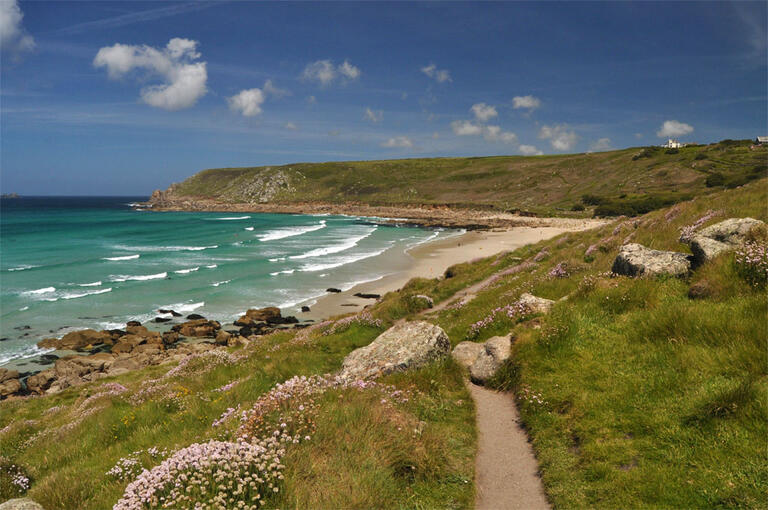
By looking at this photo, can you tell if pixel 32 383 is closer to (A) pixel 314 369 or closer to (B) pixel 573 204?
(A) pixel 314 369

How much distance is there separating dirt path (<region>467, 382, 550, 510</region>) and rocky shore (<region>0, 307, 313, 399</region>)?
21403mm

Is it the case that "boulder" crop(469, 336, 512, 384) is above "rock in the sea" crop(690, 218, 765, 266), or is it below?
below

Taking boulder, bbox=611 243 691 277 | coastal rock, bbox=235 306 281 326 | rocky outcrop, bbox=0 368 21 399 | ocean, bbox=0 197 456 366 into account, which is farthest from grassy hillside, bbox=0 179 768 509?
ocean, bbox=0 197 456 366

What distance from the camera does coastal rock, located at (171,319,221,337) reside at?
31391 millimetres

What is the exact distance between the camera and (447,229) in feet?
344

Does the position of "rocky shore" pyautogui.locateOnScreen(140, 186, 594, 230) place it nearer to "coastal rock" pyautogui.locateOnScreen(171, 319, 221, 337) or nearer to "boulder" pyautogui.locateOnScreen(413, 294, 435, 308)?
"boulder" pyautogui.locateOnScreen(413, 294, 435, 308)

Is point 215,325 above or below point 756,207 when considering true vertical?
below

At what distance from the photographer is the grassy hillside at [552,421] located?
17.3 feet

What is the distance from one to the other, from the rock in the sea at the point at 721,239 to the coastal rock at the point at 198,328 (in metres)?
31.3

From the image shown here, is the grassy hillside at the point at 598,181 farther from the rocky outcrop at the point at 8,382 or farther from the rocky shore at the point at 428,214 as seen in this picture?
the rocky outcrop at the point at 8,382

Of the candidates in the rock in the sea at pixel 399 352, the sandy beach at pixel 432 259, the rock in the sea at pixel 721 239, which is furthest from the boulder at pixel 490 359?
the sandy beach at pixel 432 259

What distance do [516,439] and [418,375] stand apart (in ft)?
8.82

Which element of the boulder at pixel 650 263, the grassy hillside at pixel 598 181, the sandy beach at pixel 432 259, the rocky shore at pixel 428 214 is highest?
the grassy hillside at pixel 598 181

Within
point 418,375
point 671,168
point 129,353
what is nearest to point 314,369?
point 418,375
